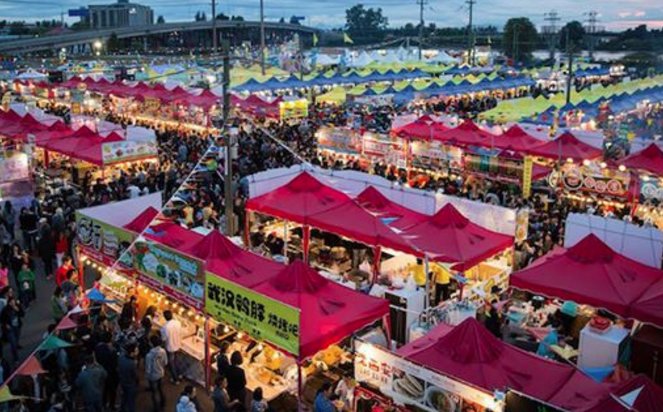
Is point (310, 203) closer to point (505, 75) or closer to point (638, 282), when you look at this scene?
point (638, 282)

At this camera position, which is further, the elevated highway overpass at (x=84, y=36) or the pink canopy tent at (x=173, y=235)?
the elevated highway overpass at (x=84, y=36)

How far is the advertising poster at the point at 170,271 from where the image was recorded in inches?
355

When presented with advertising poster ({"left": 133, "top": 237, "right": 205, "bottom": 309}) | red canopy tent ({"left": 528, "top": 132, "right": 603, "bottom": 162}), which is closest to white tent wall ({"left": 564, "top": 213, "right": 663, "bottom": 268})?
red canopy tent ({"left": 528, "top": 132, "right": 603, "bottom": 162})

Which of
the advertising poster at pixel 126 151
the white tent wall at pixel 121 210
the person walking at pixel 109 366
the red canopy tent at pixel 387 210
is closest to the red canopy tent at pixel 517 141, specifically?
the red canopy tent at pixel 387 210

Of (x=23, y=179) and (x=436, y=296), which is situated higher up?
(x=23, y=179)

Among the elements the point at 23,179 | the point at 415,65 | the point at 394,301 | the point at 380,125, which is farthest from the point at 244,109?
the point at 415,65

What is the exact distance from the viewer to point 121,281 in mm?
10703

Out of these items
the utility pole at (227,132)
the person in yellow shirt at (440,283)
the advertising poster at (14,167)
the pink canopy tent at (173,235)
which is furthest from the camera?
the advertising poster at (14,167)

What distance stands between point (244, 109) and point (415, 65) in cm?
2686

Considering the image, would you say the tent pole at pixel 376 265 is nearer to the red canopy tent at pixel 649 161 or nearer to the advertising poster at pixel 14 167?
the red canopy tent at pixel 649 161

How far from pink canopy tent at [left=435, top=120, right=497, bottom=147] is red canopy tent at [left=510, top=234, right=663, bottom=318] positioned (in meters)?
10.2

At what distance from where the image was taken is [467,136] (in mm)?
21266

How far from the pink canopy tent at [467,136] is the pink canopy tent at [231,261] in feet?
40.0

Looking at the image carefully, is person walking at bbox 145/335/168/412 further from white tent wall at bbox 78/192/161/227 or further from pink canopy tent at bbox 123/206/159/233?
white tent wall at bbox 78/192/161/227
